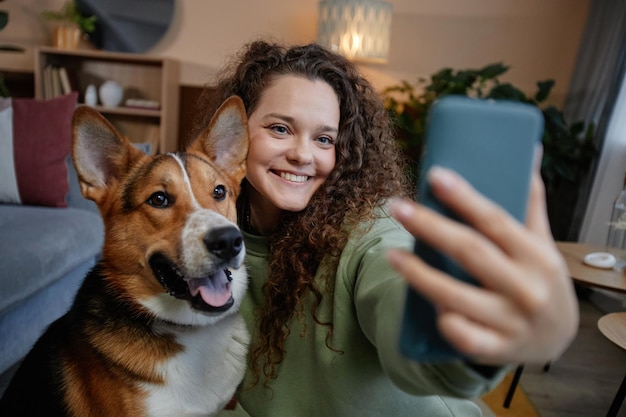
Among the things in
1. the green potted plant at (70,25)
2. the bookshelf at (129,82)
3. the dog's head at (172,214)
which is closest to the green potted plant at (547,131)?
the bookshelf at (129,82)

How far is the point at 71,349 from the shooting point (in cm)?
105

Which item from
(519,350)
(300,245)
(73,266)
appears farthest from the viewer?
(73,266)

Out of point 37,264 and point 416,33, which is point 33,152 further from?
point 416,33

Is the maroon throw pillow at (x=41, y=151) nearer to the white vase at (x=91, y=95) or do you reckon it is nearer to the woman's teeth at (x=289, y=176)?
the white vase at (x=91, y=95)

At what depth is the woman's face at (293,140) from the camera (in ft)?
3.66

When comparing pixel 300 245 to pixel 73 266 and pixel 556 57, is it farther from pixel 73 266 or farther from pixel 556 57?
pixel 556 57

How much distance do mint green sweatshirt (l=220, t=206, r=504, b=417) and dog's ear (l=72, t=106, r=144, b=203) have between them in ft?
1.24

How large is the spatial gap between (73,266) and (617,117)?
372 cm

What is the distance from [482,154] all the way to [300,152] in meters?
0.73

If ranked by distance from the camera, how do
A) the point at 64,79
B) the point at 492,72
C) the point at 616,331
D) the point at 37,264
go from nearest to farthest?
the point at 616,331 < the point at 37,264 < the point at 492,72 < the point at 64,79

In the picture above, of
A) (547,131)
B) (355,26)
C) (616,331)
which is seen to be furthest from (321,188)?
(547,131)

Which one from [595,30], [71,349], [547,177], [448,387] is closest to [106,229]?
[71,349]

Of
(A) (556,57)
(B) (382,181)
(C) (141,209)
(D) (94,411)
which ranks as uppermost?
(A) (556,57)

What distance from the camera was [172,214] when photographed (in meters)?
1.03
